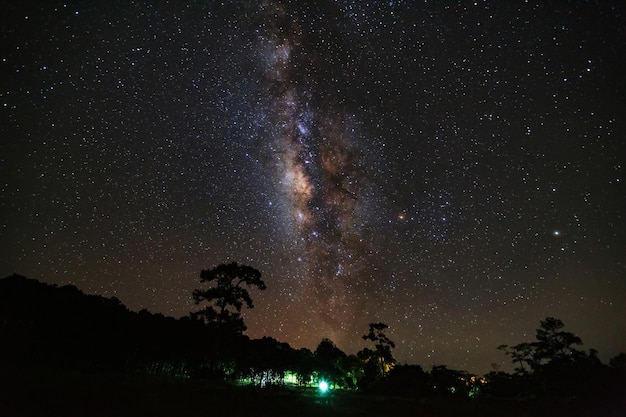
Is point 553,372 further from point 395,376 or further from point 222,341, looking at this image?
point 222,341

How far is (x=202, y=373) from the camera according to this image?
3409 centimetres

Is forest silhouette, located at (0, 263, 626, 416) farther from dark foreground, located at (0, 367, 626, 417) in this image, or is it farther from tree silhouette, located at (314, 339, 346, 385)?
tree silhouette, located at (314, 339, 346, 385)

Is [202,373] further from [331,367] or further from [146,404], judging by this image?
[331,367]

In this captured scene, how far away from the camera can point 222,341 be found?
30.8 meters

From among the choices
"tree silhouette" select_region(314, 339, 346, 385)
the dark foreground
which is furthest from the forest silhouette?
"tree silhouette" select_region(314, 339, 346, 385)

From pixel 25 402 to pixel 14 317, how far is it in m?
21.4

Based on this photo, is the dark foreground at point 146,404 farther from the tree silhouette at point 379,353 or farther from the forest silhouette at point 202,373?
the tree silhouette at point 379,353

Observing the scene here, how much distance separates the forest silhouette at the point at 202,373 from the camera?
14242 millimetres

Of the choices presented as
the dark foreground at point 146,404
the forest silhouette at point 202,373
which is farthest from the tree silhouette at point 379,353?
the dark foreground at point 146,404

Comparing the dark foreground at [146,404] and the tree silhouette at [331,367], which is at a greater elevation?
the tree silhouette at [331,367]

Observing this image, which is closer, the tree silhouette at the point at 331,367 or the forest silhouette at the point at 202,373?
the forest silhouette at the point at 202,373

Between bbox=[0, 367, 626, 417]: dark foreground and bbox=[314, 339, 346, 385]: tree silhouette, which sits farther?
bbox=[314, 339, 346, 385]: tree silhouette

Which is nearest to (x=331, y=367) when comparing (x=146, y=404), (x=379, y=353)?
(x=379, y=353)

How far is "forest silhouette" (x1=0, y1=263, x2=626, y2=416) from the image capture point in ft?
46.7
